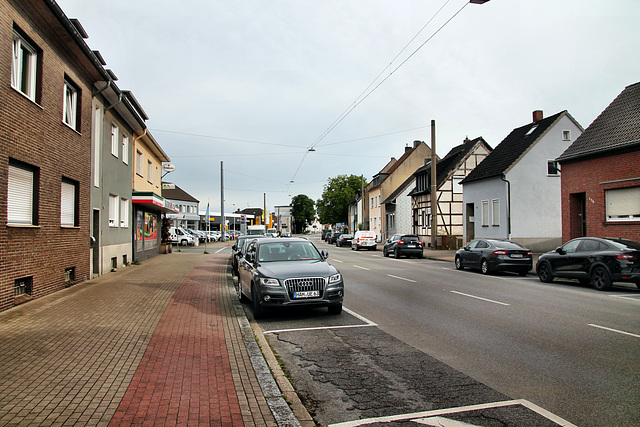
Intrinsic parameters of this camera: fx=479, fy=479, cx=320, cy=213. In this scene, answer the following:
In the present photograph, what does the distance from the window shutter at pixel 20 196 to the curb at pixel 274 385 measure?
18.4 ft

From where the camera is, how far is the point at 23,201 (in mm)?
10000

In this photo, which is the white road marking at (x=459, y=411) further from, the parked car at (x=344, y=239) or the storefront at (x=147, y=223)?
the parked car at (x=344, y=239)

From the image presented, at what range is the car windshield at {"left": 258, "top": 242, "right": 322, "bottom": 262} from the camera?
32.7 ft

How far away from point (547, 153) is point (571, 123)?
2.21m

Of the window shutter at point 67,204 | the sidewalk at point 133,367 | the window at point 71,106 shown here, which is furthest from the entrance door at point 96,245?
the sidewalk at point 133,367

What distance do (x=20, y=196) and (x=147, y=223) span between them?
54.3ft

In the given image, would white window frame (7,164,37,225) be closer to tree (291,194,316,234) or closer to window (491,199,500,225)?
window (491,199,500,225)

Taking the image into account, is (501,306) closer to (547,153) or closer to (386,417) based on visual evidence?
(386,417)

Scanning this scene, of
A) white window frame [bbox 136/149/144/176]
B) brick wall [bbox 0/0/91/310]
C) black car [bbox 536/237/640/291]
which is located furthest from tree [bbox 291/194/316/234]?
brick wall [bbox 0/0/91/310]

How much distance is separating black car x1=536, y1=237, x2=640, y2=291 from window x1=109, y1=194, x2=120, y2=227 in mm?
15207

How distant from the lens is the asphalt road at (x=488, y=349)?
177 inches

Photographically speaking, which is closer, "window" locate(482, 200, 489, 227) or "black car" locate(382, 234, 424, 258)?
"black car" locate(382, 234, 424, 258)

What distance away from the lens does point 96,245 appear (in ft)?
50.4

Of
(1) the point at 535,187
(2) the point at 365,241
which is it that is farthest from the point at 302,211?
(1) the point at 535,187
